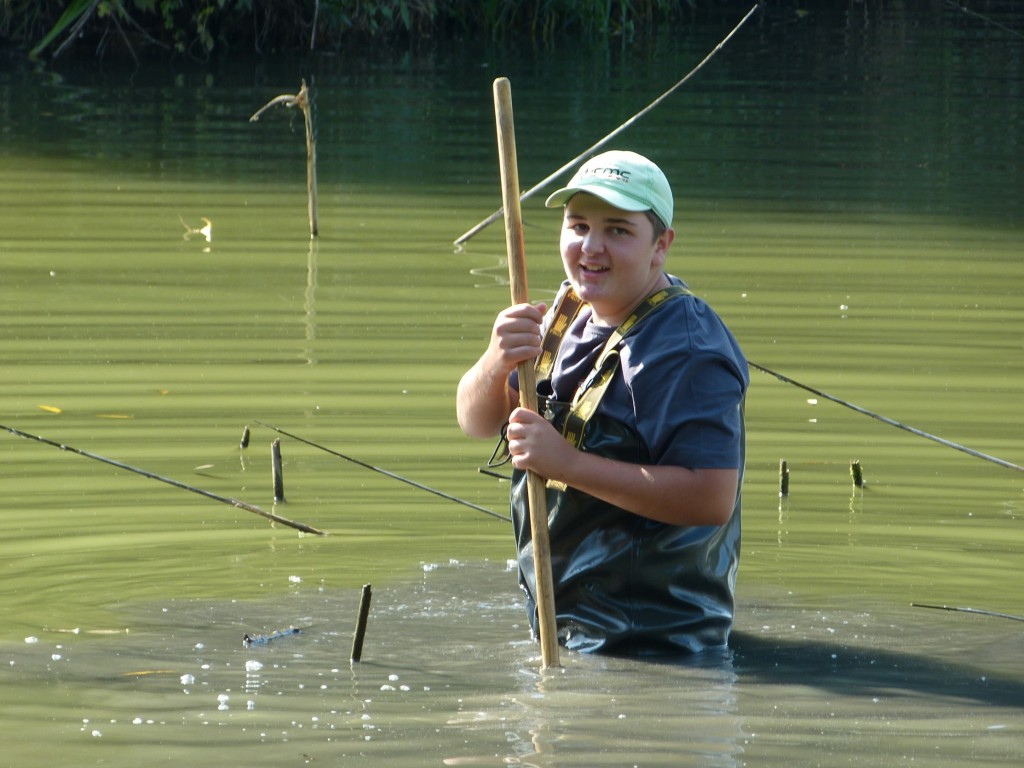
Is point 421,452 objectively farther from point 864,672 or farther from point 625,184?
point 625,184

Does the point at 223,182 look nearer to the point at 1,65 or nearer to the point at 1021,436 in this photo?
the point at 1021,436

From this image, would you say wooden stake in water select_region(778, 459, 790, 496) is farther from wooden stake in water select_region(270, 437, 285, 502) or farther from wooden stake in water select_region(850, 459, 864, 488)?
wooden stake in water select_region(270, 437, 285, 502)

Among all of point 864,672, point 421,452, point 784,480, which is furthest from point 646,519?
point 421,452

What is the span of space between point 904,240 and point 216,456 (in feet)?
16.8

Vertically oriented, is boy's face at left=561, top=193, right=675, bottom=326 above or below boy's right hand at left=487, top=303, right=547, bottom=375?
above

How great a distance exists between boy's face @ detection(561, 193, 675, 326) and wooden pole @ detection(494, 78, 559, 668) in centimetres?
11

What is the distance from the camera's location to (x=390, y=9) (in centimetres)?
1978

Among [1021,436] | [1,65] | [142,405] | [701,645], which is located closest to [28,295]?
[142,405]

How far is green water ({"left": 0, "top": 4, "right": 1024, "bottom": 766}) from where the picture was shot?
3697 millimetres

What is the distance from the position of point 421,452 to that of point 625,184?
2366 millimetres

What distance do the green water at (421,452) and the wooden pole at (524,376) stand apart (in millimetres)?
203

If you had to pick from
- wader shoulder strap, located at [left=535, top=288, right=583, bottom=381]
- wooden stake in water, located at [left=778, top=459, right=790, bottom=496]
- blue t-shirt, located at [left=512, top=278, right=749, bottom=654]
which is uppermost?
wader shoulder strap, located at [left=535, top=288, right=583, bottom=381]

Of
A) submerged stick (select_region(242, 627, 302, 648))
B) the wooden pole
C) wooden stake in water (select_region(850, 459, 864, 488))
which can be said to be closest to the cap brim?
the wooden pole

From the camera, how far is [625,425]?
3795mm
